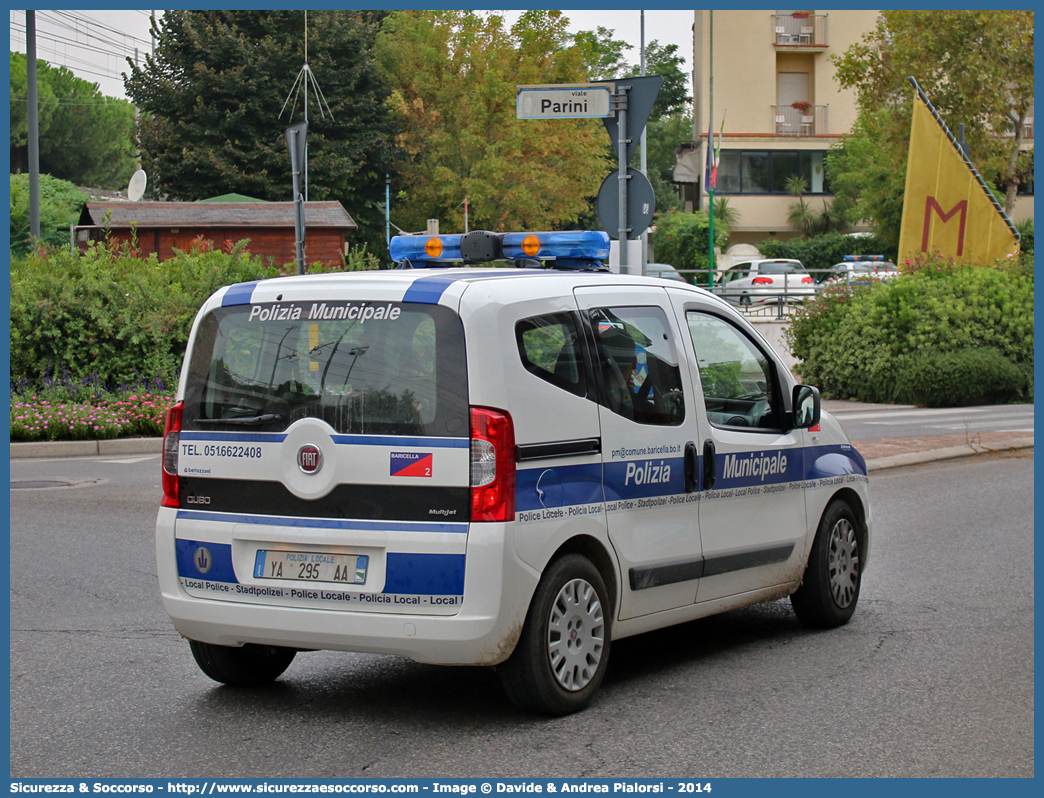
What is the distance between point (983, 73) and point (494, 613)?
36.7 m

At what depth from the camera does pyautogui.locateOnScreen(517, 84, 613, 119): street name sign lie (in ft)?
34.0

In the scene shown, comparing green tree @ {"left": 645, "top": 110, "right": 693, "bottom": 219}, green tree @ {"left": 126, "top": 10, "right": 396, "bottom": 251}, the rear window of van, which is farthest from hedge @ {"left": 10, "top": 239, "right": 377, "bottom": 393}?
green tree @ {"left": 645, "top": 110, "right": 693, "bottom": 219}

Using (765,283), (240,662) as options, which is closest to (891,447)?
(240,662)

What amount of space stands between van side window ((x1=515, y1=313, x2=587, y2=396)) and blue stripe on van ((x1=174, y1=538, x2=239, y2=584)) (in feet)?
4.67

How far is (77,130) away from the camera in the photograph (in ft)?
282

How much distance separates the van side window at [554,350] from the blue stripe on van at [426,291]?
1.07ft

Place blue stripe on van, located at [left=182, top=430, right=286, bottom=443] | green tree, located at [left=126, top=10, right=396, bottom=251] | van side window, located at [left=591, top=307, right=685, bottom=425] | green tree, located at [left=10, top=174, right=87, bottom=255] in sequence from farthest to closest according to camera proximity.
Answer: green tree, located at [left=126, top=10, right=396, bottom=251] → green tree, located at [left=10, top=174, right=87, bottom=255] → van side window, located at [left=591, top=307, right=685, bottom=425] → blue stripe on van, located at [left=182, top=430, right=286, bottom=443]

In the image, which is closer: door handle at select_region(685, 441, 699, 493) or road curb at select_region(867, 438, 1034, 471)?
door handle at select_region(685, 441, 699, 493)

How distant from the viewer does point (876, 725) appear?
16.8 ft

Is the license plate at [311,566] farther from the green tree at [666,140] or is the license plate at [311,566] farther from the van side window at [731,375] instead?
the green tree at [666,140]

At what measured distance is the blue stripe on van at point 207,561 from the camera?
17.5ft

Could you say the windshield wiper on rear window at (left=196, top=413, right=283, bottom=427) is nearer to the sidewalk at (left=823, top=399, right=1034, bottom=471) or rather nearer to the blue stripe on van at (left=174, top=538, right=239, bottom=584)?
the blue stripe on van at (left=174, top=538, right=239, bottom=584)

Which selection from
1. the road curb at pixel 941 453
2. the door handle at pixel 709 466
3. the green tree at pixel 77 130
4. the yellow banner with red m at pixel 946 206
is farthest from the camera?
the green tree at pixel 77 130

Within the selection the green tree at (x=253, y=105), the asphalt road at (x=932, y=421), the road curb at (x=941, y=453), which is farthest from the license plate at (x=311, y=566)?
the green tree at (x=253, y=105)
